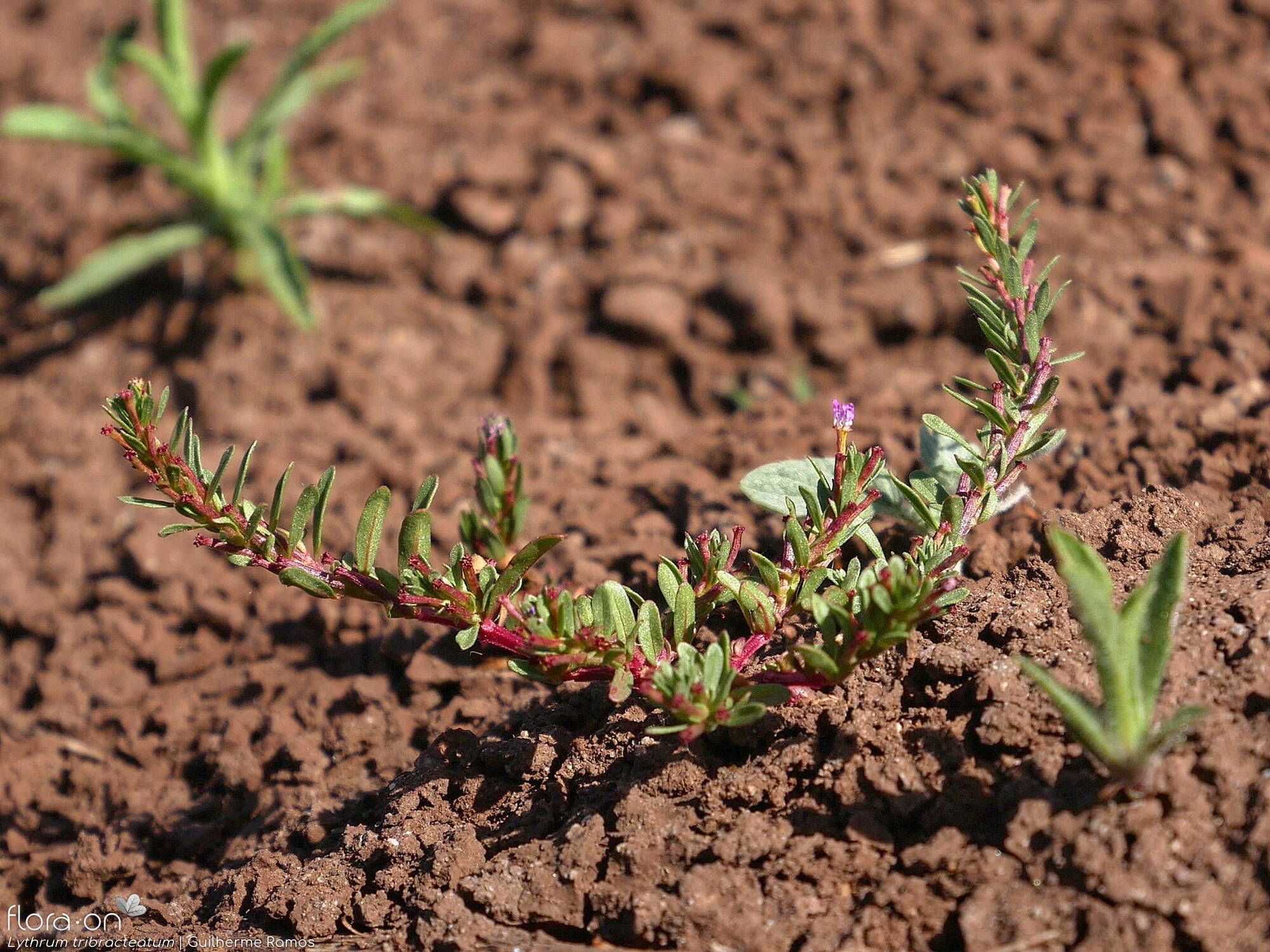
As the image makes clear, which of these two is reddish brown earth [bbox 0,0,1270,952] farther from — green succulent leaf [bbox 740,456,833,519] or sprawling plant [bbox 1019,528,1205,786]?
green succulent leaf [bbox 740,456,833,519]

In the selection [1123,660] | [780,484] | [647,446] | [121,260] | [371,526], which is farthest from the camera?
[121,260]

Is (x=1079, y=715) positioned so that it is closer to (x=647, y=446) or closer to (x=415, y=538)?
(x=415, y=538)

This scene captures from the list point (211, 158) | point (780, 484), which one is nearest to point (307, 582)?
point (780, 484)

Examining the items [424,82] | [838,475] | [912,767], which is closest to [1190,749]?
[912,767]

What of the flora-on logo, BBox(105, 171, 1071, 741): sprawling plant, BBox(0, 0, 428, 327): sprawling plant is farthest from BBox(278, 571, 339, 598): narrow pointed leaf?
BBox(0, 0, 428, 327): sprawling plant

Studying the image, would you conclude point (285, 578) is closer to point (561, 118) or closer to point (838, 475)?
point (838, 475)
